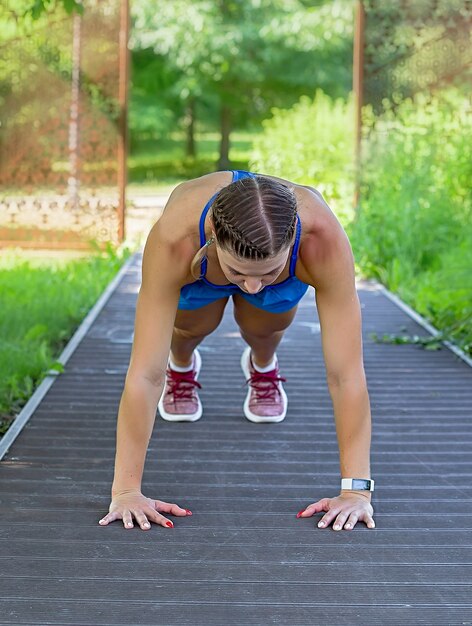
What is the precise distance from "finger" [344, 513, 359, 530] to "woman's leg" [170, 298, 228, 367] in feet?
3.25

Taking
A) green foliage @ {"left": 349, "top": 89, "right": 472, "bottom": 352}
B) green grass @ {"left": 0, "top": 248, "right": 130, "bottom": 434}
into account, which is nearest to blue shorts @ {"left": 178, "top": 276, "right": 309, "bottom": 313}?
green grass @ {"left": 0, "top": 248, "right": 130, "bottom": 434}

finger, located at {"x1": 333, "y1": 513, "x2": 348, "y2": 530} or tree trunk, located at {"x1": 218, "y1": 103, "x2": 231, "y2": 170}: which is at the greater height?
finger, located at {"x1": 333, "y1": 513, "x2": 348, "y2": 530}

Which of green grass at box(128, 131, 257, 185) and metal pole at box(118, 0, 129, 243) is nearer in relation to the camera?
metal pole at box(118, 0, 129, 243)

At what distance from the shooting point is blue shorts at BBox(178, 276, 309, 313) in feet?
11.1

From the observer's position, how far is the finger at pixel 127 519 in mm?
3070

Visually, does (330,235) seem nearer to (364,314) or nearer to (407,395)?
(407,395)

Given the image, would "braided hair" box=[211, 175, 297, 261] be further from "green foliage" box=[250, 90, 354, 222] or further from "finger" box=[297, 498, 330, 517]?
"green foliage" box=[250, 90, 354, 222]

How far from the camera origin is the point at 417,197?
8.70 meters

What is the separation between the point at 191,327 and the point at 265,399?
1.84 feet

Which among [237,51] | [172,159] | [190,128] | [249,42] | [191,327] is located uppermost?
[249,42]

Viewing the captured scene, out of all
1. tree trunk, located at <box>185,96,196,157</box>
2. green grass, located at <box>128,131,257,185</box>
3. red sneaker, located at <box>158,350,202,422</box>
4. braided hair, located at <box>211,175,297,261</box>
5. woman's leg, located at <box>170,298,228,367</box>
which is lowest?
green grass, located at <box>128,131,257,185</box>

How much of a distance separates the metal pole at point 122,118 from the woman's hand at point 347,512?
22.8 feet

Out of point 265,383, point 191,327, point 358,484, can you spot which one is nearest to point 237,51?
point 265,383

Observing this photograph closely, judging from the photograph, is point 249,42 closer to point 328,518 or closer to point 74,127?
point 74,127
